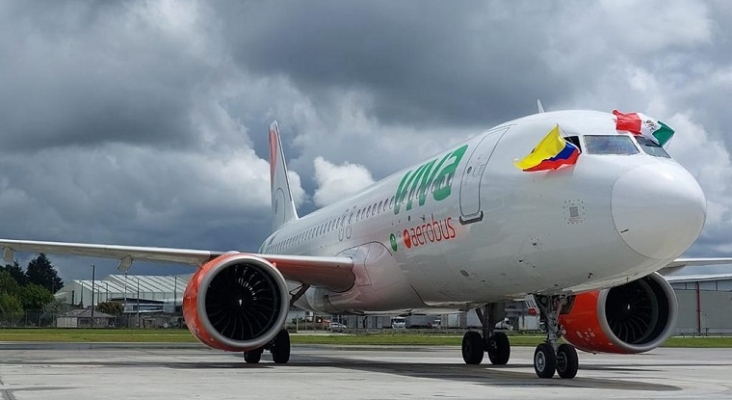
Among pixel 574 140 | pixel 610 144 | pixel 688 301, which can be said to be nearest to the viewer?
pixel 610 144

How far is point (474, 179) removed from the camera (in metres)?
14.8

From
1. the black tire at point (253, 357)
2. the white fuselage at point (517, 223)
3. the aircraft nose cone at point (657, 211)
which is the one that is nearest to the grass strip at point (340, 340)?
the black tire at point (253, 357)

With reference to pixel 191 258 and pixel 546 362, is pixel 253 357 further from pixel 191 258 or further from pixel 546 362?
pixel 546 362

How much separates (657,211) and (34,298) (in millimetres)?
122801

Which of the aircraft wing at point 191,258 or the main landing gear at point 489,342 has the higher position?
the aircraft wing at point 191,258

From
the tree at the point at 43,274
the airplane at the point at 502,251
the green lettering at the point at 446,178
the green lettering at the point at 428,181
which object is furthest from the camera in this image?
the tree at the point at 43,274

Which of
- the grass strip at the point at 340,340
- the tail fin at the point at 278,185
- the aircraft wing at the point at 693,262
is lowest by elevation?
the grass strip at the point at 340,340

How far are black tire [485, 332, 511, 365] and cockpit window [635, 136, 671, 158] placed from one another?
6.76 m

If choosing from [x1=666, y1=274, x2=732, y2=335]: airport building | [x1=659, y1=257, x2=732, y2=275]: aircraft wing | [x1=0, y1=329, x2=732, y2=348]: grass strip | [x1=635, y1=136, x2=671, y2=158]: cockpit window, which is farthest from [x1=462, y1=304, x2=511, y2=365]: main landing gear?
[x1=666, y1=274, x2=732, y2=335]: airport building

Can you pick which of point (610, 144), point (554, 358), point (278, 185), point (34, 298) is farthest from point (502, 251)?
point (34, 298)

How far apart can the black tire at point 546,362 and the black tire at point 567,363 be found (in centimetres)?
11

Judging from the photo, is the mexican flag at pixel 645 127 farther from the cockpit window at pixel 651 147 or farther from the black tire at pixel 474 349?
the black tire at pixel 474 349

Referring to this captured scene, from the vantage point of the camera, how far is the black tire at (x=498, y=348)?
19000 mm

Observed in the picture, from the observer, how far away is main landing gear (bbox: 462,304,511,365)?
19000 millimetres
